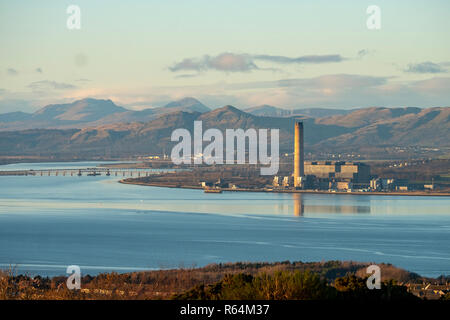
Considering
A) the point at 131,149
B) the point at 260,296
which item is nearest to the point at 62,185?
the point at 260,296

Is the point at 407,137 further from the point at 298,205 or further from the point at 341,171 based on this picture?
the point at 298,205

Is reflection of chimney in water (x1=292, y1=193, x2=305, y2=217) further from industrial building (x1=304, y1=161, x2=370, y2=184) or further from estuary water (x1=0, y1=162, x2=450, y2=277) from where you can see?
industrial building (x1=304, y1=161, x2=370, y2=184)

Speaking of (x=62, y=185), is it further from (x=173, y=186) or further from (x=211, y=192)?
(x=211, y=192)

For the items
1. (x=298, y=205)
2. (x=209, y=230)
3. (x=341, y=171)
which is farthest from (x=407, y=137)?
(x=209, y=230)

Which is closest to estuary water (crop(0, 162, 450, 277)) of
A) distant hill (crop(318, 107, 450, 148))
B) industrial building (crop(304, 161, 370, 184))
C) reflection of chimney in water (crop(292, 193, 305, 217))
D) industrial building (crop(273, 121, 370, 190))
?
reflection of chimney in water (crop(292, 193, 305, 217))

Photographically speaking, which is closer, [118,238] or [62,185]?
[118,238]
